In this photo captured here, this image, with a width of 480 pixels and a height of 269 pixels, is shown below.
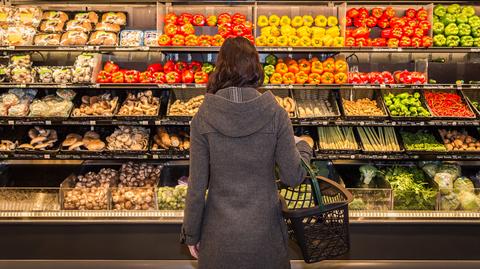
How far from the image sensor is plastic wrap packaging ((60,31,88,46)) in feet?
15.1

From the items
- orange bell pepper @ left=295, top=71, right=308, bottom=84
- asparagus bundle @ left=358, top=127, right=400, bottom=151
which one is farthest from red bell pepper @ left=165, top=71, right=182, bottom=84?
asparagus bundle @ left=358, top=127, right=400, bottom=151

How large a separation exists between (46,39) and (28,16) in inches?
15.9

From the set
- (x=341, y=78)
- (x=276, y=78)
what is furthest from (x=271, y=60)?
(x=341, y=78)

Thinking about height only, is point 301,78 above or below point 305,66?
below

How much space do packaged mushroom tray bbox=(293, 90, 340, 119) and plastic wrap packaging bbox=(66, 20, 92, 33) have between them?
2.21 metres

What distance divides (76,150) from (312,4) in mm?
2808

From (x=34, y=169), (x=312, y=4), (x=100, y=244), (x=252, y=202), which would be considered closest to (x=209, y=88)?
(x=252, y=202)

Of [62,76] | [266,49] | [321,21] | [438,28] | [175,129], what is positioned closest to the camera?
[266,49]

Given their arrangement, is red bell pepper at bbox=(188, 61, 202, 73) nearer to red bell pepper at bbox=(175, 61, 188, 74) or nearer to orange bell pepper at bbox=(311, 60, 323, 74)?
red bell pepper at bbox=(175, 61, 188, 74)

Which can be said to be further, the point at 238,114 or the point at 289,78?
the point at 289,78

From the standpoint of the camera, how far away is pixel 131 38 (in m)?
4.70

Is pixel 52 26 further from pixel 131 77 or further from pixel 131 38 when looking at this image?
pixel 131 77

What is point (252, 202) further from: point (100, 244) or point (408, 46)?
point (408, 46)

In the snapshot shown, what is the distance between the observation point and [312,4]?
4.99 m
